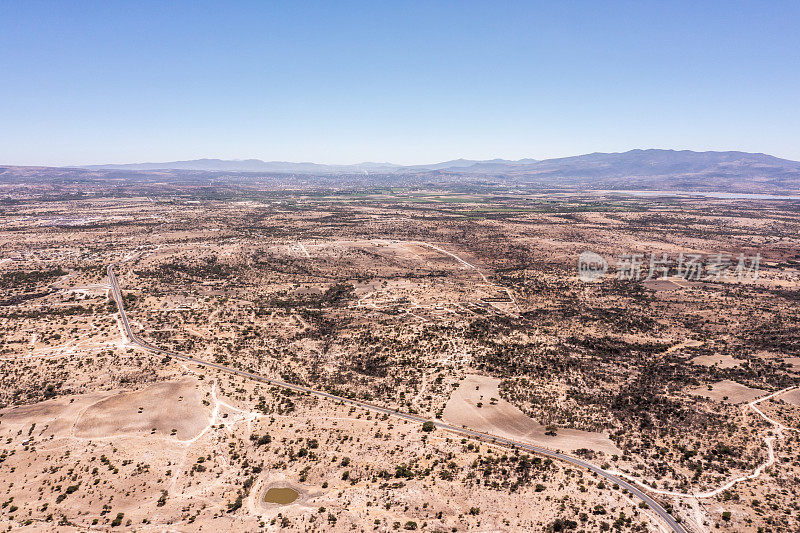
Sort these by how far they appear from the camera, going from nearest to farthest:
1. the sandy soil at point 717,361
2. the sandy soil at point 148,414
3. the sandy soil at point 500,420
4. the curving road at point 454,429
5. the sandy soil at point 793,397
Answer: the curving road at point 454,429
the sandy soil at point 500,420
the sandy soil at point 148,414
the sandy soil at point 793,397
the sandy soil at point 717,361

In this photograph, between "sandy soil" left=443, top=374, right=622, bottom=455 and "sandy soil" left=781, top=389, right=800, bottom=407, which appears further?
"sandy soil" left=781, top=389, right=800, bottom=407

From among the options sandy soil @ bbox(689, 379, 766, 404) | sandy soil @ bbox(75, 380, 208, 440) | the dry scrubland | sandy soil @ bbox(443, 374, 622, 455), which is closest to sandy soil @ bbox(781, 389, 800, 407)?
the dry scrubland

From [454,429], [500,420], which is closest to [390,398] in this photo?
[454,429]

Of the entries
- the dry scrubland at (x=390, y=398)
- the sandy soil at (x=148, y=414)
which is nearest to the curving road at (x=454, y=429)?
the dry scrubland at (x=390, y=398)

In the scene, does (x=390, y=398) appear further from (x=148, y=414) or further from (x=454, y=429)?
(x=148, y=414)

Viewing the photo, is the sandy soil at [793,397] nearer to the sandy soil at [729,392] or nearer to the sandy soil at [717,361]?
the sandy soil at [729,392]

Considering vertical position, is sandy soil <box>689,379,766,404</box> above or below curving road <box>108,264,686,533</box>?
above

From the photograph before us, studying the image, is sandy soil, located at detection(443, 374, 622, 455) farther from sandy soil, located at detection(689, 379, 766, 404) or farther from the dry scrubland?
sandy soil, located at detection(689, 379, 766, 404)
